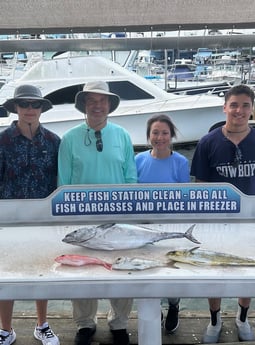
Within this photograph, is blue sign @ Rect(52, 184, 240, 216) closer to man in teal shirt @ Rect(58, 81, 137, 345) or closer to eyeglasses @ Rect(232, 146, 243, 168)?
man in teal shirt @ Rect(58, 81, 137, 345)

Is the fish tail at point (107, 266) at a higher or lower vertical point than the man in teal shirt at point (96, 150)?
lower

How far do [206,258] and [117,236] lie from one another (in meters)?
0.39

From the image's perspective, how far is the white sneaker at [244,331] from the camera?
9.47ft

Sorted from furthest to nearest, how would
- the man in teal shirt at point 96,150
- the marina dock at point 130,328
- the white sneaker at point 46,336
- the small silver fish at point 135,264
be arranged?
1. the marina dock at point 130,328
2. the white sneaker at point 46,336
3. the man in teal shirt at point 96,150
4. the small silver fish at point 135,264

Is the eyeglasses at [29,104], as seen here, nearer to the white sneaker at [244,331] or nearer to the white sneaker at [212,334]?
the white sneaker at [212,334]

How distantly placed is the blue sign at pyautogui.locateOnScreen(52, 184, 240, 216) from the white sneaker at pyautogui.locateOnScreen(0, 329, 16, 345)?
1.13m

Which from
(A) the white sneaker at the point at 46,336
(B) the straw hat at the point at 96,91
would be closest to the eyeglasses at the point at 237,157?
(B) the straw hat at the point at 96,91

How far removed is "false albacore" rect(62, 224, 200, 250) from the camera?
1.89 metres

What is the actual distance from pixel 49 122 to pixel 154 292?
741 cm

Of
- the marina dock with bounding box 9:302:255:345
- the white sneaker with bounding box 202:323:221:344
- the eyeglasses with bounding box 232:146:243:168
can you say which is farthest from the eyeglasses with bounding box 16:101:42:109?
the white sneaker with bounding box 202:323:221:344

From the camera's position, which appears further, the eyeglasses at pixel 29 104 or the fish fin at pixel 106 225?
the eyeglasses at pixel 29 104

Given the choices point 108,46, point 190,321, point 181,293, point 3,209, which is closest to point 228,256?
point 181,293

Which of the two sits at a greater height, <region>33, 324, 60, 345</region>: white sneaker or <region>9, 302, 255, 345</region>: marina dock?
<region>33, 324, 60, 345</region>: white sneaker

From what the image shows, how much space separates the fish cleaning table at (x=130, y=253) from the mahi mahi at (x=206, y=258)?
0.12ft
